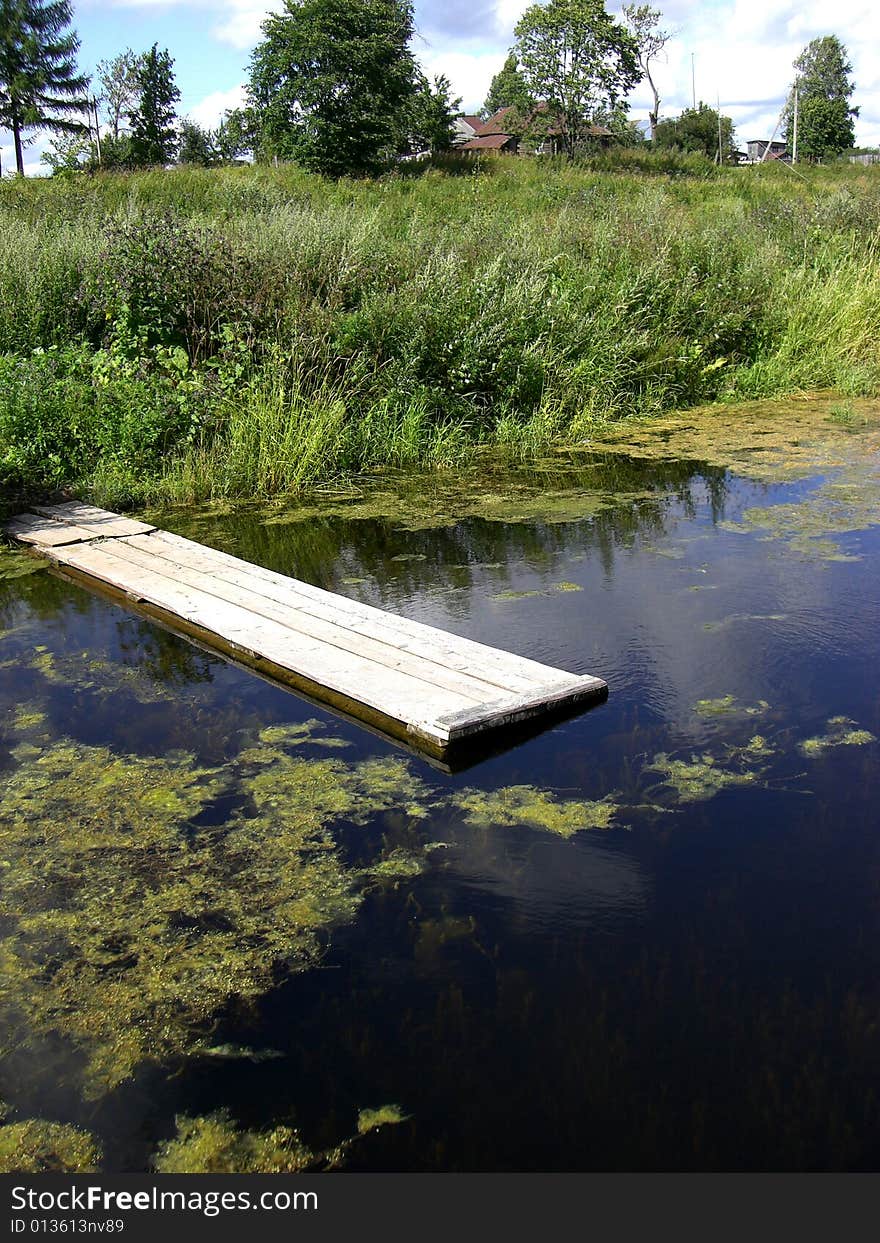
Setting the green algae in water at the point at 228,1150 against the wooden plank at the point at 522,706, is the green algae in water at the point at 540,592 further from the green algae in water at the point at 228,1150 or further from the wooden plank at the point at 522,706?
the green algae in water at the point at 228,1150

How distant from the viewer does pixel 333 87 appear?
90.2 feet

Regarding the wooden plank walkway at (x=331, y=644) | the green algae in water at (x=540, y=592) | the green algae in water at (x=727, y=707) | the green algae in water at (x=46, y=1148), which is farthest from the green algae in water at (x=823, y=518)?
the green algae in water at (x=46, y=1148)

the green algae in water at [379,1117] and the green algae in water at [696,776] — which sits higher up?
the green algae in water at [696,776]

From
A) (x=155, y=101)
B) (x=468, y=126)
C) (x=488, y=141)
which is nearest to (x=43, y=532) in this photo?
(x=155, y=101)

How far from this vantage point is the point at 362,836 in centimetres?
315

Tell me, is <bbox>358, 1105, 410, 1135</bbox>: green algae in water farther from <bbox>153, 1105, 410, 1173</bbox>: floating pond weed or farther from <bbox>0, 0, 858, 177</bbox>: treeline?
<bbox>0, 0, 858, 177</bbox>: treeline

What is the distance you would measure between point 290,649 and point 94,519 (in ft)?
9.37

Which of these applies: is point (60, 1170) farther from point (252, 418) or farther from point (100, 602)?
point (252, 418)

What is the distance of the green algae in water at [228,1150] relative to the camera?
6.64ft

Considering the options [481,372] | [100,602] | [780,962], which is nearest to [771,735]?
[780,962]

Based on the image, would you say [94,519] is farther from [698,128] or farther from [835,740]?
[698,128]

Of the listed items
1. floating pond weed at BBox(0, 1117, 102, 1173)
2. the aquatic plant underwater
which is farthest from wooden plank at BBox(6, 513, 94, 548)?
floating pond weed at BBox(0, 1117, 102, 1173)

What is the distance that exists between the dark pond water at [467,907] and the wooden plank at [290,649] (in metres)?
0.14

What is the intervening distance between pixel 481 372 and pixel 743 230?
5.98 meters
